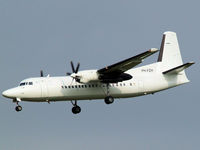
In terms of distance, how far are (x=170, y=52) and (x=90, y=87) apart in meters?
7.24

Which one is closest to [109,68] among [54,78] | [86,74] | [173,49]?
[86,74]

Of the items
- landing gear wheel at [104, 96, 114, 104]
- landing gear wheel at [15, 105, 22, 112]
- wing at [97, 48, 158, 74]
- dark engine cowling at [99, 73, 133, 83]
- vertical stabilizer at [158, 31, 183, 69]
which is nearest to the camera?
wing at [97, 48, 158, 74]

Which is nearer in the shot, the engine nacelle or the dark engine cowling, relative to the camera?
the engine nacelle

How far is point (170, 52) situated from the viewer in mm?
38656

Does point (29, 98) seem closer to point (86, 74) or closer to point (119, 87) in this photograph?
point (86, 74)

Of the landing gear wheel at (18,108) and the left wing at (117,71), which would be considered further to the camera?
the landing gear wheel at (18,108)

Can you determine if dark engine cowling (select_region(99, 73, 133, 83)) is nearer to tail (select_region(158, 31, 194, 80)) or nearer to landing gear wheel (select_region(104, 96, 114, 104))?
landing gear wheel (select_region(104, 96, 114, 104))

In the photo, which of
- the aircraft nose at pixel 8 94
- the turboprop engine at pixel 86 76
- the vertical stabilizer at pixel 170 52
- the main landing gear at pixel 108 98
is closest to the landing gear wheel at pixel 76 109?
the main landing gear at pixel 108 98

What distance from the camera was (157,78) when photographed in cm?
3666

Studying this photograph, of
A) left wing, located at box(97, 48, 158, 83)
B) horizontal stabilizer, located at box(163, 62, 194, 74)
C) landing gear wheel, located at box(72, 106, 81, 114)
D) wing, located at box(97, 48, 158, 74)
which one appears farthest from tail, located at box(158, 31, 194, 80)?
landing gear wheel, located at box(72, 106, 81, 114)

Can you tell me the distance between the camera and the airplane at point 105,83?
3359 cm

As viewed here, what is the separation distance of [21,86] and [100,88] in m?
5.05

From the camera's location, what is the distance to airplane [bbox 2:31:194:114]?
33.6 metres

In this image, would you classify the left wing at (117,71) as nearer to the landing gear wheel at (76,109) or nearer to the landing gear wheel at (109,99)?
the landing gear wheel at (109,99)
